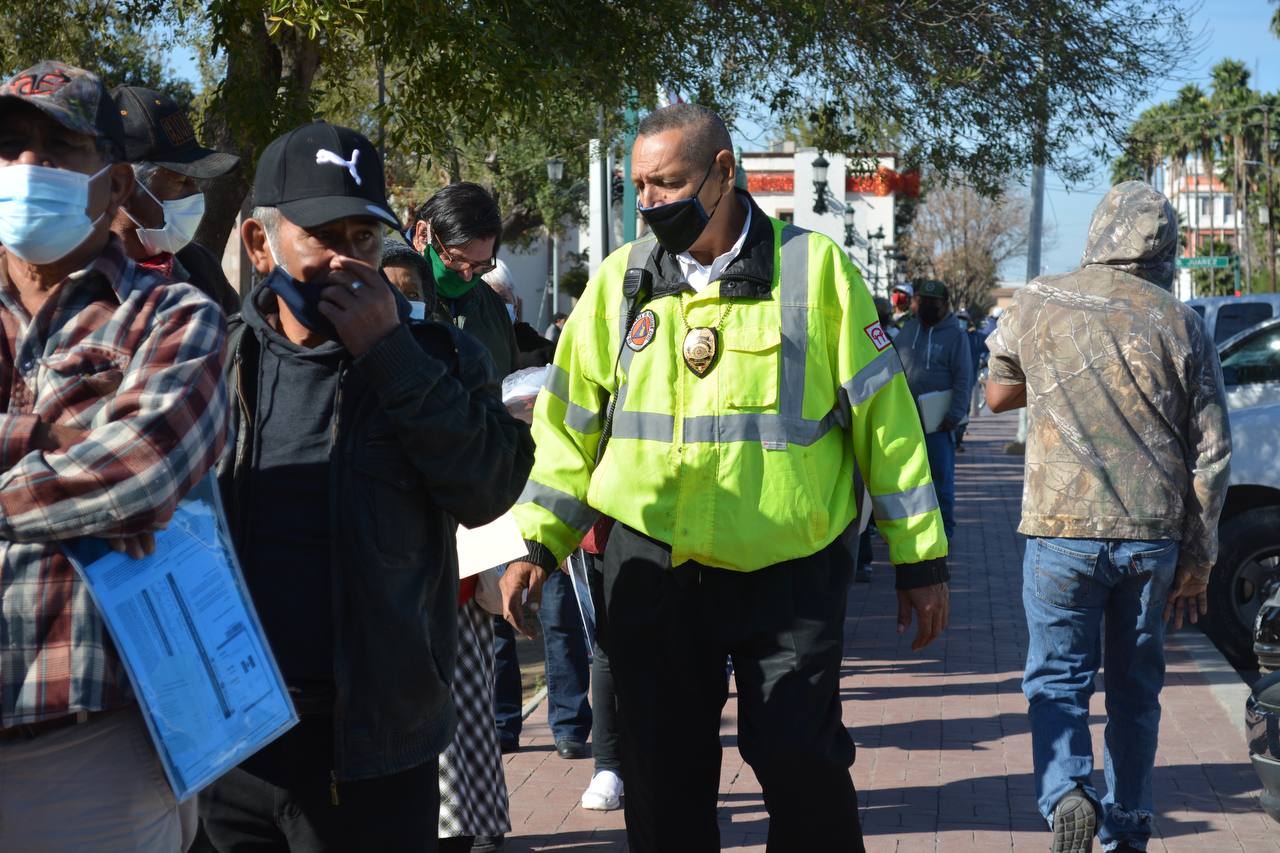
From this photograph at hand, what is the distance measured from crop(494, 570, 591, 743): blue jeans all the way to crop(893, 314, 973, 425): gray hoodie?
538 centimetres

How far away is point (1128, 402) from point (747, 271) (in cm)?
163

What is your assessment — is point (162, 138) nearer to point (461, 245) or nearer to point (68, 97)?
point (461, 245)

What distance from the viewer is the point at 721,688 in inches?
144

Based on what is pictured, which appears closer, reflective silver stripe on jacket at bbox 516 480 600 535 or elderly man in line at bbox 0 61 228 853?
elderly man in line at bbox 0 61 228 853

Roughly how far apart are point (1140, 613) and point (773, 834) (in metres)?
1.68

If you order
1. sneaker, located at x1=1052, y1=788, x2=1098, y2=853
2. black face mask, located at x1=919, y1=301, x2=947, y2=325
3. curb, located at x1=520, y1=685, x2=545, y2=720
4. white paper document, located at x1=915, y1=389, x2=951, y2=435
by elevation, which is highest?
black face mask, located at x1=919, y1=301, x2=947, y2=325

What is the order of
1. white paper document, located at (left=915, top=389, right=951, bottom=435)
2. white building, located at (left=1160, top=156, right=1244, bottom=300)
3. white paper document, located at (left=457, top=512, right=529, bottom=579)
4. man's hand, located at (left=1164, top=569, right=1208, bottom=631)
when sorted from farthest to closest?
white building, located at (left=1160, top=156, right=1244, bottom=300), white paper document, located at (left=915, top=389, right=951, bottom=435), man's hand, located at (left=1164, top=569, right=1208, bottom=631), white paper document, located at (left=457, top=512, right=529, bottom=579)

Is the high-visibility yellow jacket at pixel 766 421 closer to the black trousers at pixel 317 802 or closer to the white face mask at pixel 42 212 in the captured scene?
the black trousers at pixel 317 802

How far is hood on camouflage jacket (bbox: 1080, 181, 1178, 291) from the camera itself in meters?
4.71

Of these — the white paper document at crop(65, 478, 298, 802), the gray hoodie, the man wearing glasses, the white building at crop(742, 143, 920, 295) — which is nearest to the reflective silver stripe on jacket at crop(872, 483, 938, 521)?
the white paper document at crop(65, 478, 298, 802)

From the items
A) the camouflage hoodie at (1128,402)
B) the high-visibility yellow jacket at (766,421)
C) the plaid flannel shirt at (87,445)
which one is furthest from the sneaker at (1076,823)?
the plaid flannel shirt at (87,445)

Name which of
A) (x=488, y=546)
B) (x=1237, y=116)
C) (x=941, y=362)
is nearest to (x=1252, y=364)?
(x=941, y=362)

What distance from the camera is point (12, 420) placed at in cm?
227

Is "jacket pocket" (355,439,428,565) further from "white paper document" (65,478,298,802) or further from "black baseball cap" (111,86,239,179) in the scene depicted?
"black baseball cap" (111,86,239,179)
